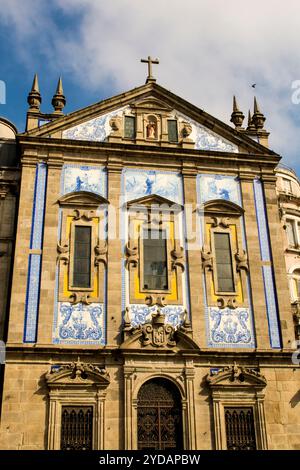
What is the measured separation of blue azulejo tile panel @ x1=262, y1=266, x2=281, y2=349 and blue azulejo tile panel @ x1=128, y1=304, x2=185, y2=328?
302 centimetres

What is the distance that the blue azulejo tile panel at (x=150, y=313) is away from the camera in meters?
20.1

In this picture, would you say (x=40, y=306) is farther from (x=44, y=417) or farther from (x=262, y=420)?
(x=262, y=420)

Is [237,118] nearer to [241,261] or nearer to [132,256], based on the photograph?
[241,261]

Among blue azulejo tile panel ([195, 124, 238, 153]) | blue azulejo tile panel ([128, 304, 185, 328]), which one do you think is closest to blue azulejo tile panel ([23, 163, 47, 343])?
blue azulejo tile panel ([128, 304, 185, 328])

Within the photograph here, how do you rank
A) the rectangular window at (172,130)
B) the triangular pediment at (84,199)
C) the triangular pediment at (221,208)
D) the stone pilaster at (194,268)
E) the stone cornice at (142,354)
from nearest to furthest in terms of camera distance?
the stone cornice at (142,354) → the stone pilaster at (194,268) → the triangular pediment at (84,199) → the triangular pediment at (221,208) → the rectangular window at (172,130)

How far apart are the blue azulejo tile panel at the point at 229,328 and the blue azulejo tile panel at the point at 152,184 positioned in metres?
4.31

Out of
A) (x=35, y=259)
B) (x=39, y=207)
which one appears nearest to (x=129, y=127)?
(x=39, y=207)

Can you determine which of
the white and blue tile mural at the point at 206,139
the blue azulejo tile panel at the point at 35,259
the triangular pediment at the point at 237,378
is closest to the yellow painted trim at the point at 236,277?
the triangular pediment at the point at 237,378

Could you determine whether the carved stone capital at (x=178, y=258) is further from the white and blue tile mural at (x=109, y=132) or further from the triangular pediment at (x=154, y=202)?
the white and blue tile mural at (x=109, y=132)

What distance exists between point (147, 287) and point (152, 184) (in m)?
3.96

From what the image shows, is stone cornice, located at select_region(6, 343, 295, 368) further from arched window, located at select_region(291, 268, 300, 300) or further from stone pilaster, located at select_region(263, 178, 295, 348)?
arched window, located at select_region(291, 268, 300, 300)

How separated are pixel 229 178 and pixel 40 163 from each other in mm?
6934

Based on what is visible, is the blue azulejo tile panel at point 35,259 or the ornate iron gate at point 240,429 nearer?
the ornate iron gate at point 240,429

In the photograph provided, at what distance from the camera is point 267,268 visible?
2188 cm
